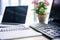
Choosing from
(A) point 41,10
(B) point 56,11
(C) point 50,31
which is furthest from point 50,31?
(A) point 41,10

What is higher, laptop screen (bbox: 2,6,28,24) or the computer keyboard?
laptop screen (bbox: 2,6,28,24)

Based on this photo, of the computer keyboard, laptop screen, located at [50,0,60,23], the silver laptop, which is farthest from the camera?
the silver laptop

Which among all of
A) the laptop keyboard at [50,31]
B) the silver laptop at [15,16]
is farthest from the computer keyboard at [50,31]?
the silver laptop at [15,16]

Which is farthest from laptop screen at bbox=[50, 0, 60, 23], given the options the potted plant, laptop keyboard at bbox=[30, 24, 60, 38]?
laptop keyboard at bbox=[30, 24, 60, 38]

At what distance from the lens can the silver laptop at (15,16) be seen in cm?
128

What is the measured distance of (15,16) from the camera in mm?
1338

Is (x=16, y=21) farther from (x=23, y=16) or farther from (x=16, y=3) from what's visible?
(x=16, y=3)

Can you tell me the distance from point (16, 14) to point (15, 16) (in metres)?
0.03

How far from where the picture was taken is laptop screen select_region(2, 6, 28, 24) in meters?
1.28

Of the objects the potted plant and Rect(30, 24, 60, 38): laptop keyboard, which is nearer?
Rect(30, 24, 60, 38): laptop keyboard

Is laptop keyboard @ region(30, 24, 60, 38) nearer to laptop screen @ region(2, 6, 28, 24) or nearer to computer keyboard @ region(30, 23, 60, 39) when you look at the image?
computer keyboard @ region(30, 23, 60, 39)

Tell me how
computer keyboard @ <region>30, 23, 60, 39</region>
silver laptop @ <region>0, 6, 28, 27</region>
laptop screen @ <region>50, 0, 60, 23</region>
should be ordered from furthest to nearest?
silver laptop @ <region>0, 6, 28, 27</region> → laptop screen @ <region>50, 0, 60, 23</region> → computer keyboard @ <region>30, 23, 60, 39</region>

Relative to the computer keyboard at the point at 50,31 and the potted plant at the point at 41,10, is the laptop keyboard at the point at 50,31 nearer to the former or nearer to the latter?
the computer keyboard at the point at 50,31

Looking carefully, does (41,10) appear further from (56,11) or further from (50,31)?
(50,31)
